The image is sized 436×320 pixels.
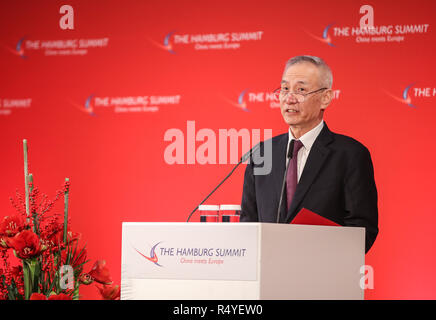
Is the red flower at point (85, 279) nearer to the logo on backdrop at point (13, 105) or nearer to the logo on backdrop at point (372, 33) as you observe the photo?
the logo on backdrop at point (372, 33)

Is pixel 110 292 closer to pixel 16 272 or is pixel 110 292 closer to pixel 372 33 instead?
pixel 16 272

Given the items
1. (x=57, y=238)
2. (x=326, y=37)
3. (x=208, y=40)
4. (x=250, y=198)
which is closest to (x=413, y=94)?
(x=326, y=37)

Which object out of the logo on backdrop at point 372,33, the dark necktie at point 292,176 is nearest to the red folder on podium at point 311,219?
the dark necktie at point 292,176

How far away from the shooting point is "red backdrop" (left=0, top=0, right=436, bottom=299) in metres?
3.89

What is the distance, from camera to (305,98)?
2332mm

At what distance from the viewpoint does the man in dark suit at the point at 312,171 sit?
2143mm

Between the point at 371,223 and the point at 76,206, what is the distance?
295cm

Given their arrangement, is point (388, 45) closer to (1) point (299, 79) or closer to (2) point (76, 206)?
(1) point (299, 79)

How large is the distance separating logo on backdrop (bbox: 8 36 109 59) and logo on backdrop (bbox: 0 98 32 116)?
1.17 feet

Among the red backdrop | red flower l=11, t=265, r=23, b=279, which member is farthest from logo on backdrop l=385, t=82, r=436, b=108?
red flower l=11, t=265, r=23, b=279

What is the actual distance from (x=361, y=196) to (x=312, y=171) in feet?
0.65

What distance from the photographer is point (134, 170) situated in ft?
14.8

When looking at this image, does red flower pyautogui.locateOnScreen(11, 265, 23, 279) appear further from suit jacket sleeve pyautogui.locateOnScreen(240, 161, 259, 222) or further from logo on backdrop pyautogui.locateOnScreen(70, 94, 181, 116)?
logo on backdrop pyautogui.locateOnScreen(70, 94, 181, 116)

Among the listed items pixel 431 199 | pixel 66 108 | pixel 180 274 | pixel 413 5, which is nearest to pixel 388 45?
pixel 413 5
